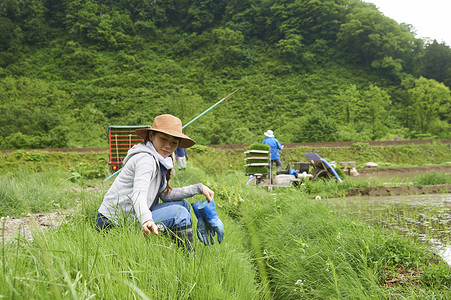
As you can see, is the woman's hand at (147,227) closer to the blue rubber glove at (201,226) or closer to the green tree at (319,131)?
the blue rubber glove at (201,226)

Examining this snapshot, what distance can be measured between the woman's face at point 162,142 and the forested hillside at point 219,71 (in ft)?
81.3

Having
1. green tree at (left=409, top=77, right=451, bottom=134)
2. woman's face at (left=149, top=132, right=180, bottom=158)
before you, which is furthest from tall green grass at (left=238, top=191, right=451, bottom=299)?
green tree at (left=409, top=77, right=451, bottom=134)

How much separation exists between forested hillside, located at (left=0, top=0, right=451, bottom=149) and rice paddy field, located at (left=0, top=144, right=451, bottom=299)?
76.0 ft

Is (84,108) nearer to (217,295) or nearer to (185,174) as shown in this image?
(185,174)

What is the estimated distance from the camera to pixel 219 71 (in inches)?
2056

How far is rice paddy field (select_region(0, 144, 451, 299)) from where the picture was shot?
4.55ft

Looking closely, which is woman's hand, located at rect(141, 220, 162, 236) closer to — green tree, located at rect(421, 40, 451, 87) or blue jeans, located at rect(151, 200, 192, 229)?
blue jeans, located at rect(151, 200, 192, 229)

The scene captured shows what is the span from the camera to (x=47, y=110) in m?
33.1

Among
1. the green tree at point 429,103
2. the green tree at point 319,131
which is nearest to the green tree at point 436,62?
the green tree at point 429,103

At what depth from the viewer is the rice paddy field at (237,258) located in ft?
4.55

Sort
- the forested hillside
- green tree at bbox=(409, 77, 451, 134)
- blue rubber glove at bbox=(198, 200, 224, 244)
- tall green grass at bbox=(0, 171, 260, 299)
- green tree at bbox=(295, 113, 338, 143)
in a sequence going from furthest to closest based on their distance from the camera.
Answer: green tree at bbox=(409, 77, 451, 134) → the forested hillside → green tree at bbox=(295, 113, 338, 143) → blue rubber glove at bbox=(198, 200, 224, 244) → tall green grass at bbox=(0, 171, 260, 299)

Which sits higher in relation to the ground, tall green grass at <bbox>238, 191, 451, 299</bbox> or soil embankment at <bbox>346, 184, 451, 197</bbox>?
tall green grass at <bbox>238, 191, 451, 299</bbox>

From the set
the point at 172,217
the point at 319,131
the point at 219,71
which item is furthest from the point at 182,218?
the point at 219,71

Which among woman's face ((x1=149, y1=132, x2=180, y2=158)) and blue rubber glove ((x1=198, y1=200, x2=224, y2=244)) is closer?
blue rubber glove ((x1=198, y1=200, x2=224, y2=244))
